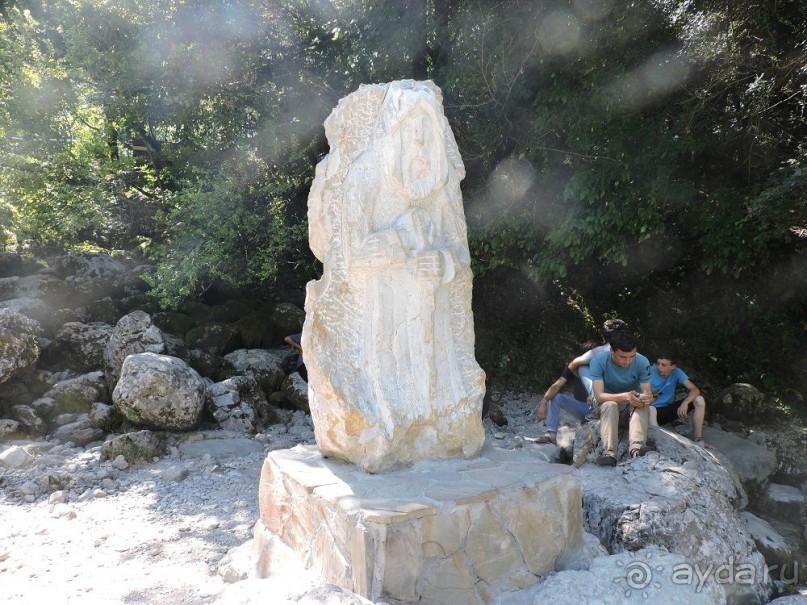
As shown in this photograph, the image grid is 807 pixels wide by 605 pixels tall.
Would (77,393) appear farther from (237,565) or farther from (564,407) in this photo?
(564,407)

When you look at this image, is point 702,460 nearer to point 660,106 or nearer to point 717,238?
point 717,238

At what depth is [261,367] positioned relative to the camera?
7535mm

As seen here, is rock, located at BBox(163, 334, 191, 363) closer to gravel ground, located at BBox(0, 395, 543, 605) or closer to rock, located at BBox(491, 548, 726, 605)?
gravel ground, located at BBox(0, 395, 543, 605)

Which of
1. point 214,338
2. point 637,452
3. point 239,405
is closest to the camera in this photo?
point 637,452

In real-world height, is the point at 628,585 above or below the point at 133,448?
below

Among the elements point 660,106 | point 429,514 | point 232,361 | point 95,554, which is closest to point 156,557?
point 95,554

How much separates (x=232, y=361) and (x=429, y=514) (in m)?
5.29

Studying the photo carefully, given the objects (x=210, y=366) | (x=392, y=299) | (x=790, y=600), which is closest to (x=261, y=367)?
(x=210, y=366)

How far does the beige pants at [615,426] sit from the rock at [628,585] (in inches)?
50.0

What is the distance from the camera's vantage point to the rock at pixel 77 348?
7.43 meters

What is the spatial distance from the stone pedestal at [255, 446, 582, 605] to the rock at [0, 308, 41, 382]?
4562mm

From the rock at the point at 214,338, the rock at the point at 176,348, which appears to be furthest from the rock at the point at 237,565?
the rock at the point at 214,338

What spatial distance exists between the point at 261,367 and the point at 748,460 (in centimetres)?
512

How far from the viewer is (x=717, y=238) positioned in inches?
228
